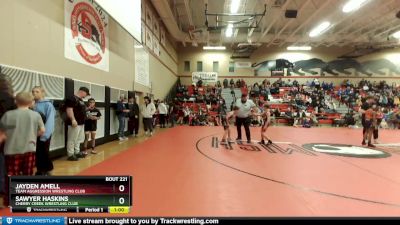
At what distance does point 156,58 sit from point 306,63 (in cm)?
1559

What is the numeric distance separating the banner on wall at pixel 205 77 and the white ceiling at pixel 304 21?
3555 mm

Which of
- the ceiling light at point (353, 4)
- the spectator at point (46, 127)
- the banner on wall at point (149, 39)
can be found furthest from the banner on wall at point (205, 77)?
the spectator at point (46, 127)

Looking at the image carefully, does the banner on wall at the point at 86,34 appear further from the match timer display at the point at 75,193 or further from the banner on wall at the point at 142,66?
the match timer display at the point at 75,193

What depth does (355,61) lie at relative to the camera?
2541 centimetres

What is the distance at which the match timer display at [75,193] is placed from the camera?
196cm

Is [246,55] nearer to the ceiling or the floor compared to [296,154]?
nearer to the ceiling

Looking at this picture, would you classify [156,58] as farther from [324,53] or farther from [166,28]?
[324,53]

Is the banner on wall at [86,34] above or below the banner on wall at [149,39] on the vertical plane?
below

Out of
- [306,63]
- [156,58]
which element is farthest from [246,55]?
[156,58]

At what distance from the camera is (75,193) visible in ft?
6.47

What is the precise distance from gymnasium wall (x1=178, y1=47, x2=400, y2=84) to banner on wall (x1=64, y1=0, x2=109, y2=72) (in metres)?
17.8

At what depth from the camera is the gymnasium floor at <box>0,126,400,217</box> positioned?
311 centimetres

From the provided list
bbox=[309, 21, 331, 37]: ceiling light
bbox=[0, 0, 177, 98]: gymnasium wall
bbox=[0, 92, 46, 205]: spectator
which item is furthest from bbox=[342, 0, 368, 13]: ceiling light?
bbox=[0, 92, 46, 205]: spectator

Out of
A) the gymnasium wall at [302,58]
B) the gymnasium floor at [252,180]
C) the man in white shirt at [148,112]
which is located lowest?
the gymnasium floor at [252,180]
